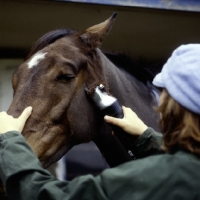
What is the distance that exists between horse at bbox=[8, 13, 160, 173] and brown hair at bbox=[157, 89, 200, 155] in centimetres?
109

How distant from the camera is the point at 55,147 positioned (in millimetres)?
2553

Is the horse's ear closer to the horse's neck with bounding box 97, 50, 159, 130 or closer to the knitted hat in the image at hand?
the horse's neck with bounding box 97, 50, 159, 130

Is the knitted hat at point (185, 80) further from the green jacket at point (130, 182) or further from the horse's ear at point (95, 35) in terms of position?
the horse's ear at point (95, 35)

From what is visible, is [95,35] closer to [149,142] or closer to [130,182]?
[149,142]

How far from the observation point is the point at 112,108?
239 centimetres

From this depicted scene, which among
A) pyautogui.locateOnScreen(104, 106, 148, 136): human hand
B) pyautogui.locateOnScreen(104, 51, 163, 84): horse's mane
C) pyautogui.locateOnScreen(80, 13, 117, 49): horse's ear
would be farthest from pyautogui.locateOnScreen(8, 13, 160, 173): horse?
pyautogui.locateOnScreen(104, 106, 148, 136): human hand

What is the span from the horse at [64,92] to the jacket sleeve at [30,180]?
89cm

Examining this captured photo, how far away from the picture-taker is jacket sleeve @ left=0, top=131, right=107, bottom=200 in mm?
1365

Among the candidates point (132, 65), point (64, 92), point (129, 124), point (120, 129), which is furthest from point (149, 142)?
point (132, 65)

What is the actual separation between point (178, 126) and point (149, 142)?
72 centimetres

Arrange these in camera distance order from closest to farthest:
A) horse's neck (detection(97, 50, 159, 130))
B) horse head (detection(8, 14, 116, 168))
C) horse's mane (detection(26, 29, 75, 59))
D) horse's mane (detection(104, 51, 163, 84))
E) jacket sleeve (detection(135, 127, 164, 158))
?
jacket sleeve (detection(135, 127, 164, 158))
horse head (detection(8, 14, 116, 168))
horse's mane (detection(26, 29, 75, 59))
horse's neck (detection(97, 50, 159, 130))
horse's mane (detection(104, 51, 163, 84))

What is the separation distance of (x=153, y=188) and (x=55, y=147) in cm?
127

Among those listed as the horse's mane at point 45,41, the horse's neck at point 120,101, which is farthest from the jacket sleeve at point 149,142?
the horse's mane at point 45,41

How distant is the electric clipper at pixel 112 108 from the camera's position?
235cm
